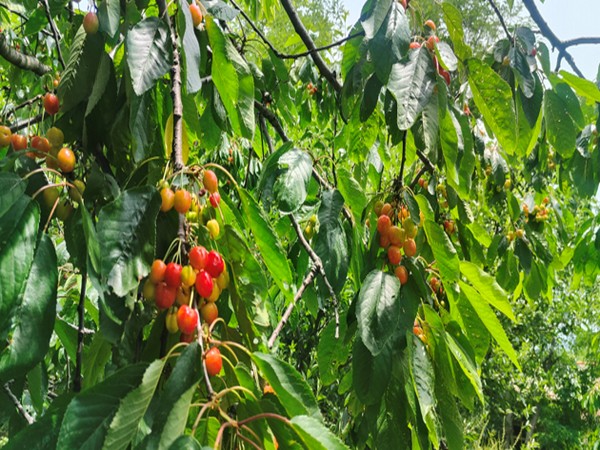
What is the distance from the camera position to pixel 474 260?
1415mm

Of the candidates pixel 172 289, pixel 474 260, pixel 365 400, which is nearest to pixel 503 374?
pixel 474 260

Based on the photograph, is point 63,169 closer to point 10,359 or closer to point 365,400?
point 10,359

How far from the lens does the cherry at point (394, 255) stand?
99 centimetres

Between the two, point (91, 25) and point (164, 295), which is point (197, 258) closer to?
point (164, 295)

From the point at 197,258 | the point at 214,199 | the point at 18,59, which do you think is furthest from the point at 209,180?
the point at 18,59

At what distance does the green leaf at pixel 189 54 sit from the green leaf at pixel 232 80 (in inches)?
3.8

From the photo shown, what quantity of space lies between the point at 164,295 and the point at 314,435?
0.68 ft

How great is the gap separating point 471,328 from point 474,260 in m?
0.39

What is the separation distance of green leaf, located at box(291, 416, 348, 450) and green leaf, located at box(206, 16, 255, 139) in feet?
1.63

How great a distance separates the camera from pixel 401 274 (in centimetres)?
97

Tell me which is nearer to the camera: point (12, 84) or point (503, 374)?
point (12, 84)

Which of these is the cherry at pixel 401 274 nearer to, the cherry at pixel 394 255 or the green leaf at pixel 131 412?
the cherry at pixel 394 255

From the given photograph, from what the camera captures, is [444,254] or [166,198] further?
[444,254]

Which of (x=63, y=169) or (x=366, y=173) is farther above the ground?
(x=63, y=169)
